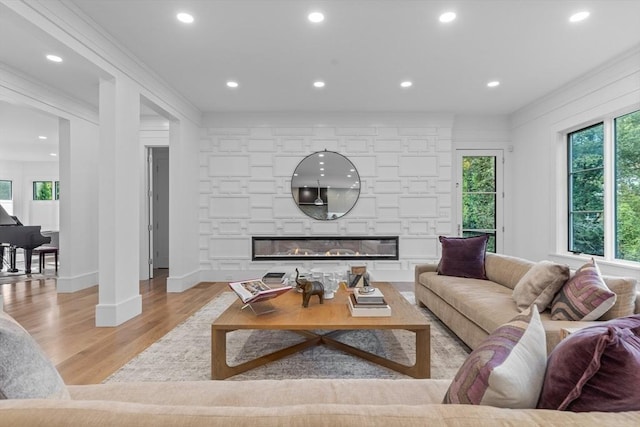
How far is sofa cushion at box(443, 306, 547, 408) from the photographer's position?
2.36 feet

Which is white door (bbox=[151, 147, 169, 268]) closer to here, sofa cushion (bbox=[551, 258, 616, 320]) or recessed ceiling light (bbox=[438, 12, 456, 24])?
recessed ceiling light (bbox=[438, 12, 456, 24])

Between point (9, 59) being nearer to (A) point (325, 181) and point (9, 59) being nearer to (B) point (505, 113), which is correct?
(A) point (325, 181)

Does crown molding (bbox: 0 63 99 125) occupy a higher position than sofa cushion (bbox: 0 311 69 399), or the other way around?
crown molding (bbox: 0 63 99 125)

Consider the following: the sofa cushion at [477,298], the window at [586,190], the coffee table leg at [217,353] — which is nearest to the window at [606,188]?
the window at [586,190]

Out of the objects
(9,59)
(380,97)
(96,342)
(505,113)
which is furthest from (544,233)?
(9,59)

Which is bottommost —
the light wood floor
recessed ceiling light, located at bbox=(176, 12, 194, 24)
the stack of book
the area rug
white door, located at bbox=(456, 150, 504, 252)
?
the light wood floor

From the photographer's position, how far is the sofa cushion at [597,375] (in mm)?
687

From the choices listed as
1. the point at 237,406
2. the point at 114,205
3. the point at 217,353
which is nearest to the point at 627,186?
the point at 217,353

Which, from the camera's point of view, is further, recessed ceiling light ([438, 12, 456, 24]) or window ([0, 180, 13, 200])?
window ([0, 180, 13, 200])

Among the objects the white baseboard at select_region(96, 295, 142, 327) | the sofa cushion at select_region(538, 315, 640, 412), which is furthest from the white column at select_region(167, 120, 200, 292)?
the sofa cushion at select_region(538, 315, 640, 412)

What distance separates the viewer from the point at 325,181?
5.32m

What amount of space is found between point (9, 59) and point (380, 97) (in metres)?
4.28

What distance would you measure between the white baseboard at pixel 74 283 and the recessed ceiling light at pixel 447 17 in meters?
5.50

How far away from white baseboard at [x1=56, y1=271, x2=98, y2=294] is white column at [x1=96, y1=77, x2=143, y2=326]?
1.92m
